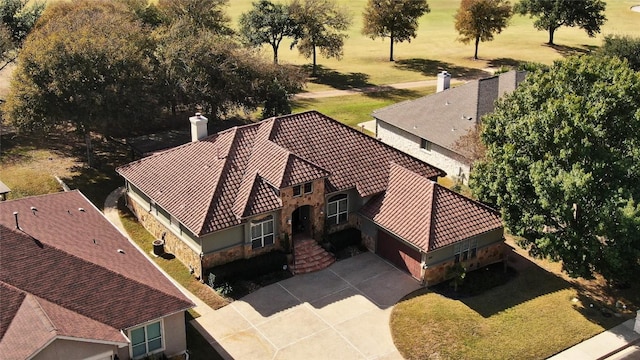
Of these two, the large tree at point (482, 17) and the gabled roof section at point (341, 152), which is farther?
the large tree at point (482, 17)

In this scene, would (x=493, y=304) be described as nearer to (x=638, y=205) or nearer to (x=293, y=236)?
(x=638, y=205)

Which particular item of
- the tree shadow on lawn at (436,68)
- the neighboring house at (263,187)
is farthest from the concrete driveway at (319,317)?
the tree shadow on lawn at (436,68)

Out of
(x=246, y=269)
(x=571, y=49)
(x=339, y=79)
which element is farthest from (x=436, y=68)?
(x=246, y=269)

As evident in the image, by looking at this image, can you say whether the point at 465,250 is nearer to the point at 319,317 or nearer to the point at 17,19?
the point at 319,317

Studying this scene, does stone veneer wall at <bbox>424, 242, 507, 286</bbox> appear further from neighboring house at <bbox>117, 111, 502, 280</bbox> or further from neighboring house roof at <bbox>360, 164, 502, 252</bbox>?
neighboring house roof at <bbox>360, 164, 502, 252</bbox>

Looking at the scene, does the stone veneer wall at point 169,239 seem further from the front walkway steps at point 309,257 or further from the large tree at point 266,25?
the large tree at point 266,25

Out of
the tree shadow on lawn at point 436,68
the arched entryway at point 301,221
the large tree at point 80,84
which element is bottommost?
the arched entryway at point 301,221

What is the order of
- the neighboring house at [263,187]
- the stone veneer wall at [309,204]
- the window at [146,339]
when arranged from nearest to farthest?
1. the window at [146,339]
2. the neighboring house at [263,187]
3. the stone veneer wall at [309,204]
